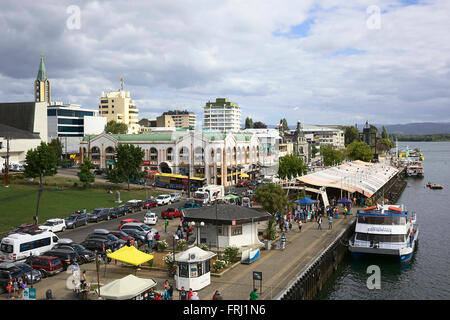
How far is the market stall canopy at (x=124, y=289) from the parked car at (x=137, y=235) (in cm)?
1531

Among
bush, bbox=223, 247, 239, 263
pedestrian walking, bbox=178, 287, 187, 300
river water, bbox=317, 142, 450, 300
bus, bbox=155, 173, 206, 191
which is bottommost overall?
river water, bbox=317, 142, 450, 300

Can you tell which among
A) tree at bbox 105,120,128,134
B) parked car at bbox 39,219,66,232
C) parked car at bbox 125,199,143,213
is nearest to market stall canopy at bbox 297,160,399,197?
parked car at bbox 125,199,143,213

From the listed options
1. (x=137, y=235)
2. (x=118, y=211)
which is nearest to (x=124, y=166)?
(x=118, y=211)

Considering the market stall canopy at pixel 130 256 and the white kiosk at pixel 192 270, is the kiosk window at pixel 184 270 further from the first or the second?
the market stall canopy at pixel 130 256

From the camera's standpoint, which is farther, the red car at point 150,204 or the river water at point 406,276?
the red car at point 150,204

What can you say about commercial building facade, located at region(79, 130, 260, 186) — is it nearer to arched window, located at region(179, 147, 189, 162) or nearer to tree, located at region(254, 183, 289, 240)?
arched window, located at region(179, 147, 189, 162)

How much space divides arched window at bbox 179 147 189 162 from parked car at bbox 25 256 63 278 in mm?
60603

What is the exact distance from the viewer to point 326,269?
3431 centimetres

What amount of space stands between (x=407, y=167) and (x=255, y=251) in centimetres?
13120

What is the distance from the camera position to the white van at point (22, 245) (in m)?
31.4

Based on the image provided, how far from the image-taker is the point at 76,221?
45.8 m

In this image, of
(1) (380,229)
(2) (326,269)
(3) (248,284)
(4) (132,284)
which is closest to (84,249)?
(4) (132,284)

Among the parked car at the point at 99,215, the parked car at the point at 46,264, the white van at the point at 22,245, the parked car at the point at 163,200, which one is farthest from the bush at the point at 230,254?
the parked car at the point at 163,200

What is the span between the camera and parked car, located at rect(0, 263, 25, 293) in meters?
25.6
